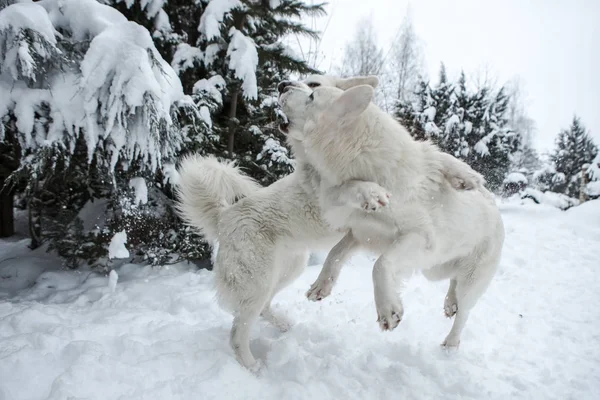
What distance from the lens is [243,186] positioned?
3322mm

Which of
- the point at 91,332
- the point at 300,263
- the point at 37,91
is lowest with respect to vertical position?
the point at 91,332

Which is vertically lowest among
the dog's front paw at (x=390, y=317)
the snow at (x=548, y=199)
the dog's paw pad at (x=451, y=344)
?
the dog's paw pad at (x=451, y=344)

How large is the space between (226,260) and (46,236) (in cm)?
301

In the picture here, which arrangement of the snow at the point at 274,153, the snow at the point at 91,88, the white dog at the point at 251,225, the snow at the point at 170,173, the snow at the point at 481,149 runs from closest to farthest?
the snow at the point at 91,88
the white dog at the point at 251,225
the snow at the point at 170,173
the snow at the point at 274,153
the snow at the point at 481,149

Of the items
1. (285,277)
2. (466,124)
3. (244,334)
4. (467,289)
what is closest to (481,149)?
(466,124)

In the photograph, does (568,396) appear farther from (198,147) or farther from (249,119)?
(249,119)

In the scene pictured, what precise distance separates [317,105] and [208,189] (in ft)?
4.29

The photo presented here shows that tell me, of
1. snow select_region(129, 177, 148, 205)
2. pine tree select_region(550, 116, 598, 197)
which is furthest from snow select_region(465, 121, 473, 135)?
snow select_region(129, 177, 148, 205)

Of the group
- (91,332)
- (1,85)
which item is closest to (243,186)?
(91,332)

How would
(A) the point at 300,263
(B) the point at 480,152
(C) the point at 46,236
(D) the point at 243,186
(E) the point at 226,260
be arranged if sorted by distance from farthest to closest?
(B) the point at 480,152 → (C) the point at 46,236 → (A) the point at 300,263 → (D) the point at 243,186 → (E) the point at 226,260

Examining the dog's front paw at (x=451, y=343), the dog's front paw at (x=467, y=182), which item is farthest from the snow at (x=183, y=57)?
the dog's front paw at (x=451, y=343)

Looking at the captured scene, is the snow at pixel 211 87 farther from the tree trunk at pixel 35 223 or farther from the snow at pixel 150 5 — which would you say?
the tree trunk at pixel 35 223

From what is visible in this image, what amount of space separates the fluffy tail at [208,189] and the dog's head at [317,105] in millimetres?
835

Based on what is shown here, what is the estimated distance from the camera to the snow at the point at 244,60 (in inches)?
188
